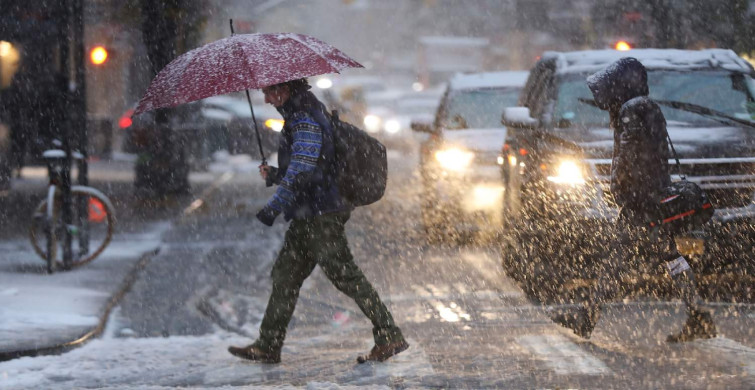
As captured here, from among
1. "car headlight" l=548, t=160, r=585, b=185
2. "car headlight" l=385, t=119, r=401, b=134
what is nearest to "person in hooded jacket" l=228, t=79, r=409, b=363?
"car headlight" l=548, t=160, r=585, b=185

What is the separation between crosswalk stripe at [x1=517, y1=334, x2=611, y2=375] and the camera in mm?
6441

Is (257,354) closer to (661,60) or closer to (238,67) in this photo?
(238,67)

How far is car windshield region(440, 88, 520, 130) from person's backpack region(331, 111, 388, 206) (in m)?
6.65

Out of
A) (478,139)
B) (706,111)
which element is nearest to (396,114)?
(478,139)

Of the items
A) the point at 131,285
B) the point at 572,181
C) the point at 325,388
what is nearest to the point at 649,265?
the point at 572,181

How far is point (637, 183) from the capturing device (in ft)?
22.9

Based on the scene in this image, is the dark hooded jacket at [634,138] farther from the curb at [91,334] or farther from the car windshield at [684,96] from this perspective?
the curb at [91,334]

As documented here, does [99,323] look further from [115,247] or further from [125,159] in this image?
[125,159]

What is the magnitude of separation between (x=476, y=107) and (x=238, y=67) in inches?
295

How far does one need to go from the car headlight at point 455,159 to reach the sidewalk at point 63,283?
10.2 ft

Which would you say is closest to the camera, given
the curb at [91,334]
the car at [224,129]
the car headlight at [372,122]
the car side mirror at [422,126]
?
the curb at [91,334]

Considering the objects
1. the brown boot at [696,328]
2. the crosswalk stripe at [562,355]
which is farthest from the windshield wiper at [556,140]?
the brown boot at [696,328]

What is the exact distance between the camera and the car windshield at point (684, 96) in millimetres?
9234

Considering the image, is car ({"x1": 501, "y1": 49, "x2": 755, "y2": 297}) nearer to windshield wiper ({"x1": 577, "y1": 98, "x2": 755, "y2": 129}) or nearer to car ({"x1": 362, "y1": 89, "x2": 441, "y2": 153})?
windshield wiper ({"x1": 577, "y1": 98, "x2": 755, "y2": 129})
